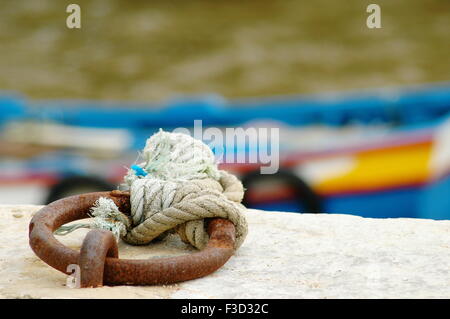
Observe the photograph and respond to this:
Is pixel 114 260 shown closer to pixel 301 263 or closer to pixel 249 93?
pixel 301 263

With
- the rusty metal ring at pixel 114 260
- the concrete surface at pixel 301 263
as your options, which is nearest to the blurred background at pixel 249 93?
the concrete surface at pixel 301 263

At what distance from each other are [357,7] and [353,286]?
54.7 feet

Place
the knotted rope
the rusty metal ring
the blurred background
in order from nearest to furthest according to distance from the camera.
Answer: the rusty metal ring
the knotted rope
the blurred background

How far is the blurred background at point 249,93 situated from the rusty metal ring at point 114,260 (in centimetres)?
420

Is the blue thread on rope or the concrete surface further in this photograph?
the blue thread on rope

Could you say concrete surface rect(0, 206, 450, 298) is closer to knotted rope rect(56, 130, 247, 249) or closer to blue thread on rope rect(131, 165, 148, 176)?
knotted rope rect(56, 130, 247, 249)

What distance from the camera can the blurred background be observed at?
7.14 meters

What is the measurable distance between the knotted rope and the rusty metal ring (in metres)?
0.08

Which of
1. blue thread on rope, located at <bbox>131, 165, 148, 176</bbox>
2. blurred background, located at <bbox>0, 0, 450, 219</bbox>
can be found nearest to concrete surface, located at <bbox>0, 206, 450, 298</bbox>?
blue thread on rope, located at <bbox>131, 165, 148, 176</bbox>

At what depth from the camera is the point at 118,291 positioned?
2.06 metres

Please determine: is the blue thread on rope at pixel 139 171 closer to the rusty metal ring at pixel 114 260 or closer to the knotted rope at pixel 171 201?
the knotted rope at pixel 171 201

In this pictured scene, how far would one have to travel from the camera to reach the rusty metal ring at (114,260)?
2078mm

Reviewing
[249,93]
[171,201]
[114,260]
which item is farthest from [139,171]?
[249,93]

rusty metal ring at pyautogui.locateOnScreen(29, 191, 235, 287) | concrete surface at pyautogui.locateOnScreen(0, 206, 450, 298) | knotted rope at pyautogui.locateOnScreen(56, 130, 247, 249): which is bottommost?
concrete surface at pyautogui.locateOnScreen(0, 206, 450, 298)
